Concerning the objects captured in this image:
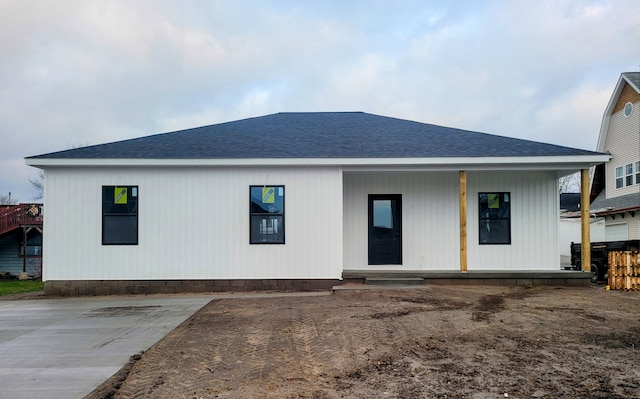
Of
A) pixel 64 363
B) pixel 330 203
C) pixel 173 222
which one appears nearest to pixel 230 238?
pixel 173 222

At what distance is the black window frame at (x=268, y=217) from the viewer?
10.3 m

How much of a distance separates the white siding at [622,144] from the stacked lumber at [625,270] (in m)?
11.0

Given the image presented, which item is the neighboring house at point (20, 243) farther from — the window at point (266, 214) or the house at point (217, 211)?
Result: the window at point (266, 214)

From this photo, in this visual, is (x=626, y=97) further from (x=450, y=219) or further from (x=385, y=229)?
(x=385, y=229)

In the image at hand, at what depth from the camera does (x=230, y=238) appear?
1023 cm

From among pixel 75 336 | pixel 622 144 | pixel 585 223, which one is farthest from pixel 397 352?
pixel 622 144

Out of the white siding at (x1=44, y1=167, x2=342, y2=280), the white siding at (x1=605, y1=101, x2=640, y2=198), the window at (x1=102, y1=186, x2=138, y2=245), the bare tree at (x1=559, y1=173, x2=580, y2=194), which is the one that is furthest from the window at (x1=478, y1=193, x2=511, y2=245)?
the bare tree at (x1=559, y1=173, x2=580, y2=194)

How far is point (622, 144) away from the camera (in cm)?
1988

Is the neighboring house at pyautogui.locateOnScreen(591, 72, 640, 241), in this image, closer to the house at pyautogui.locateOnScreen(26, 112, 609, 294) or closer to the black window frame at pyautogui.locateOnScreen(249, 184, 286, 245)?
the house at pyautogui.locateOnScreen(26, 112, 609, 294)

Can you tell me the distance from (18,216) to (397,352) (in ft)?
81.6

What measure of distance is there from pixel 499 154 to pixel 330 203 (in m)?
→ 4.24

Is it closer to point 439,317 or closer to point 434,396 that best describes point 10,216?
point 439,317

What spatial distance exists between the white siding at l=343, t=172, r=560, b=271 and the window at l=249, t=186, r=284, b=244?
208 cm

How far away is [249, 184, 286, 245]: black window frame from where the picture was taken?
33.7ft
